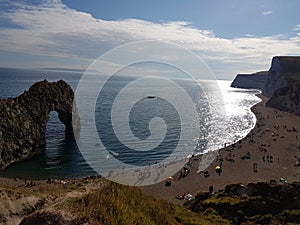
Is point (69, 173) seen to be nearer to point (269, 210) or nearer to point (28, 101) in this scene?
point (28, 101)

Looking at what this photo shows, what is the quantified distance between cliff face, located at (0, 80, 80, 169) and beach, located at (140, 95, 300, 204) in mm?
26339

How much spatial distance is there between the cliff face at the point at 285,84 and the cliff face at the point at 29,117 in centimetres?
8762

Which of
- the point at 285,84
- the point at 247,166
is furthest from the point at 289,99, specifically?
the point at 247,166

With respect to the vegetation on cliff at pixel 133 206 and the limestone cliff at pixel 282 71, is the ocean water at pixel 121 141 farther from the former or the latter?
the limestone cliff at pixel 282 71

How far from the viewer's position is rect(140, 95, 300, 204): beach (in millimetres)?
46219

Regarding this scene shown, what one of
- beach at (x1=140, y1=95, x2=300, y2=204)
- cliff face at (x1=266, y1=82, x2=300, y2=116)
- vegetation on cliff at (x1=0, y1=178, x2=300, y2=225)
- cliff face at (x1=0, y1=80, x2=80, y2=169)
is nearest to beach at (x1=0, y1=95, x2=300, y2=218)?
beach at (x1=140, y1=95, x2=300, y2=204)

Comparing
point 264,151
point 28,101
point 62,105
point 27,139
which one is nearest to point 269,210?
point 264,151

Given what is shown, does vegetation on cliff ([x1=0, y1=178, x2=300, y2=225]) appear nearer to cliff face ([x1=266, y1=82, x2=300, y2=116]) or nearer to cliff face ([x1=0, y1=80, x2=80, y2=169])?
cliff face ([x1=0, y1=80, x2=80, y2=169])

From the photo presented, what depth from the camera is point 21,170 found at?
5162cm

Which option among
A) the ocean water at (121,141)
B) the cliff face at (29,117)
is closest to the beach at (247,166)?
the ocean water at (121,141)

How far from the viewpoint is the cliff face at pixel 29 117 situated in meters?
55.7

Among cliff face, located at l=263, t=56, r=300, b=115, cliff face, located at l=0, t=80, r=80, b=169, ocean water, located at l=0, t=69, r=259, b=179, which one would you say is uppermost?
cliff face, located at l=263, t=56, r=300, b=115

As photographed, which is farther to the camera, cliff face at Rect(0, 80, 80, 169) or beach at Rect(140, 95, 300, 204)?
cliff face at Rect(0, 80, 80, 169)

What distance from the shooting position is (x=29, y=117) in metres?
64.1
